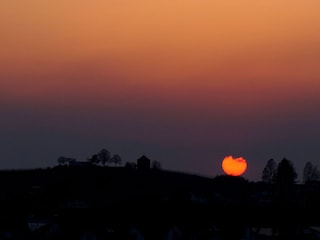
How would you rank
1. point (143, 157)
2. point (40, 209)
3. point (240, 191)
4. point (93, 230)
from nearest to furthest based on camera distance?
1. point (93, 230)
2. point (40, 209)
3. point (240, 191)
4. point (143, 157)

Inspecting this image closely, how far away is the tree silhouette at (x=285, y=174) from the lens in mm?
77406

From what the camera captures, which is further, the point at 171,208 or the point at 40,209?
the point at 40,209

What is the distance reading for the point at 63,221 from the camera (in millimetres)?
27312

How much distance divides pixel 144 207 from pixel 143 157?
59.3 metres

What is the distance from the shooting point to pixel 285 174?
79.4 meters

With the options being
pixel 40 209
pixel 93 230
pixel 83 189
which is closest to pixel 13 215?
pixel 93 230

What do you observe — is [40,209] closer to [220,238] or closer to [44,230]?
A: [44,230]

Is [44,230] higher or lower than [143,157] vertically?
lower

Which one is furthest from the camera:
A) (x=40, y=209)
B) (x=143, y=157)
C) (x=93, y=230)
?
(x=143, y=157)

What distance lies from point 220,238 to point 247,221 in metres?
1.10

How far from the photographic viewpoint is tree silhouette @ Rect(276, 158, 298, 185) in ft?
254

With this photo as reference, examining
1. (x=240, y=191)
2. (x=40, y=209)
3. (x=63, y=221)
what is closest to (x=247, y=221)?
(x=63, y=221)

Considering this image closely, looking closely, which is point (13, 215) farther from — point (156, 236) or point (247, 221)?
point (247, 221)

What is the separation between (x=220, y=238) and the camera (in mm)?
27141
